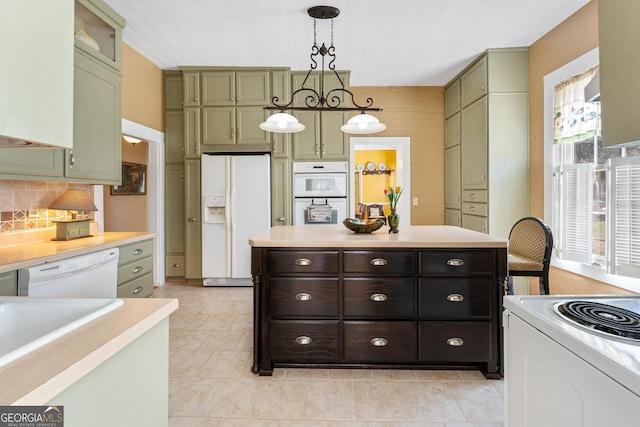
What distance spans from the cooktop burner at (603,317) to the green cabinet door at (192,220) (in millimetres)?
4193

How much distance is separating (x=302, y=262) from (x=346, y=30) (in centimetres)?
250

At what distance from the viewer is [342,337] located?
2.24m

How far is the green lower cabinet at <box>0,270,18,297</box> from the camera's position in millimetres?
1721

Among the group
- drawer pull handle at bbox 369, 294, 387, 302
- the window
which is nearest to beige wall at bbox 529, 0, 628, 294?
the window

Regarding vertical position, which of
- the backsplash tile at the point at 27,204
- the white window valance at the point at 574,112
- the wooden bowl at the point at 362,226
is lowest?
the wooden bowl at the point at 362,226

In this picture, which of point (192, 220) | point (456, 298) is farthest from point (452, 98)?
point (192, 220)

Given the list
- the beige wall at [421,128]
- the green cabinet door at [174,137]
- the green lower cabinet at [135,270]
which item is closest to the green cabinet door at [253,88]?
the green cabinet door at [174,137]

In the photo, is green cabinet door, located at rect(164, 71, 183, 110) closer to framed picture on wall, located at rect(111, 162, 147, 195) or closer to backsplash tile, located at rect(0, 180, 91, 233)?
framed picture on wall, located at rect(111, 162, 147, 195)

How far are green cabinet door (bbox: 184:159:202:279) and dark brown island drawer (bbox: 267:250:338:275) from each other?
→ 2.59 m

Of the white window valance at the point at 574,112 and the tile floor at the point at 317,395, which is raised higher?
the white window valance at the point at 574,112

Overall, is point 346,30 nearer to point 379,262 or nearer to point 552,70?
point 552,70

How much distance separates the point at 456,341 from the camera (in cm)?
220

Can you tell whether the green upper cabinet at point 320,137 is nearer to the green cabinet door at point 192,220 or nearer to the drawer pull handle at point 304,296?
the green cabinet door at point 192,220

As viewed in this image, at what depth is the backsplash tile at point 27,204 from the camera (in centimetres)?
239
